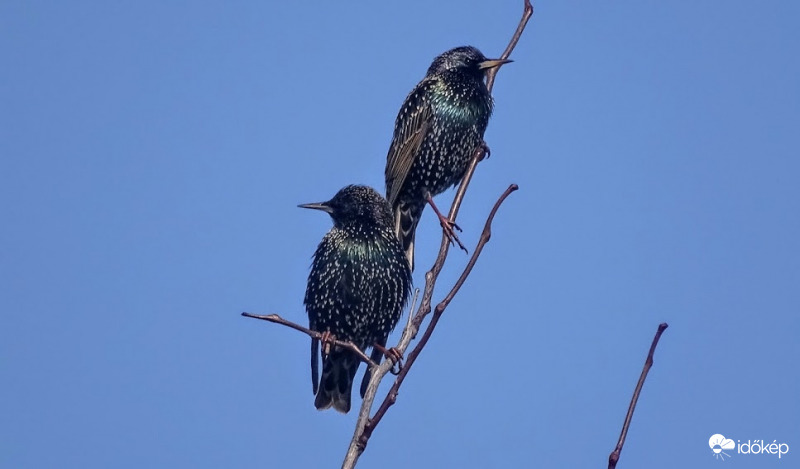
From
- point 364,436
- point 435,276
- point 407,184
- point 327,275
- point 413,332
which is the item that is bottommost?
point 364,436

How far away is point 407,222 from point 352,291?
49.7 inches

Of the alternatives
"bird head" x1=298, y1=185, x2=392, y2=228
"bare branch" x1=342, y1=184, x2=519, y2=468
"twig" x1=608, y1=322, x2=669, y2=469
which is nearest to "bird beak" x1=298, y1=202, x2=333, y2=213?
"bird head" x1=298, y1=185, x2=392, y2=228

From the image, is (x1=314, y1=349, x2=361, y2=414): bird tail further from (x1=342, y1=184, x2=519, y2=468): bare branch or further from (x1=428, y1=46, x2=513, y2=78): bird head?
(x1=342, y1=184, x2=519, y2=468): bare branch

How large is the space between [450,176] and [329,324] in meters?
1.58

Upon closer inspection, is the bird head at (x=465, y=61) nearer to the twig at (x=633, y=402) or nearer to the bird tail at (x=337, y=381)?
the bird tail at (x=337, y=381)

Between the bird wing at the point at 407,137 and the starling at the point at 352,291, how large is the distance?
0.81m

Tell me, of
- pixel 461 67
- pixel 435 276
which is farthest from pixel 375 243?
pixel 435 276

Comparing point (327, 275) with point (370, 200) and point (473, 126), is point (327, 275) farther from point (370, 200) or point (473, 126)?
point (473, 126)

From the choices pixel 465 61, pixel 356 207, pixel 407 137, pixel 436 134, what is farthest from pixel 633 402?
pixel 465 61

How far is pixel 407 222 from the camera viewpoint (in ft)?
23.8

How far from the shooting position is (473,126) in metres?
7.10

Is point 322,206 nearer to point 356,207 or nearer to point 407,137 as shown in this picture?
point 356,207

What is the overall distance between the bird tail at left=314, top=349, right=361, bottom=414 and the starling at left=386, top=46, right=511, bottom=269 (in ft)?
3.30

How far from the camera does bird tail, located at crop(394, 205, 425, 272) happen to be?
23.3ft
